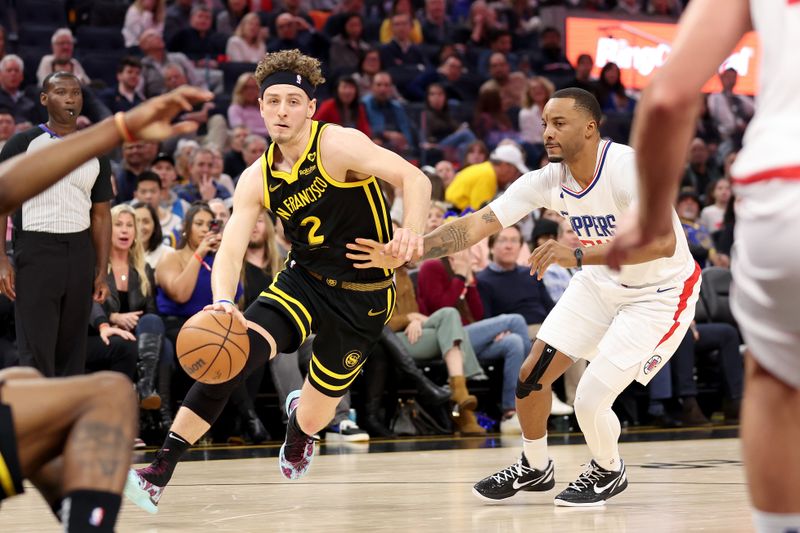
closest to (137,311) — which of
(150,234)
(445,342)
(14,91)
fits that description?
(150,234)

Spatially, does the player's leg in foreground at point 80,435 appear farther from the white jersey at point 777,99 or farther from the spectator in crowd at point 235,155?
the spectator in crowd at point 235,155

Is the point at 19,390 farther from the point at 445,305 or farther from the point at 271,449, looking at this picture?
the point at 445,305

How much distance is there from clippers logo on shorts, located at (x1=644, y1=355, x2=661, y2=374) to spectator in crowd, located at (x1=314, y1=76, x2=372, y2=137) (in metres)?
7.25

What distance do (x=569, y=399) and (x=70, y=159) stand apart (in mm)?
8108

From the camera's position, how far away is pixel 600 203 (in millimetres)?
5547

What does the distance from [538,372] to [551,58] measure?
1233 cm

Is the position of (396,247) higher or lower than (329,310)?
higher

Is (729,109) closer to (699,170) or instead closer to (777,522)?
(699,170)

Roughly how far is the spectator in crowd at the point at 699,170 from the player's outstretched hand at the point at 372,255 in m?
9.54

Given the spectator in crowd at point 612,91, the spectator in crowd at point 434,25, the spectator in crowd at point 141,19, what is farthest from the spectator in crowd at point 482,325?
the spectator in crowd at point 434,25

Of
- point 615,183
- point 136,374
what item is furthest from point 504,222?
point 136,374

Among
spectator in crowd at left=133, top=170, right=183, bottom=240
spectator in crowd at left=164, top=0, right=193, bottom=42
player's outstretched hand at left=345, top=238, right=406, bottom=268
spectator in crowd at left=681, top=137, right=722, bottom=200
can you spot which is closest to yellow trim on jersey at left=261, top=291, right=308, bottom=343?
player's outstretched hand at left=345, top=238, right=406, bottom=268

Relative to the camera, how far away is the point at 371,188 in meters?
5.72

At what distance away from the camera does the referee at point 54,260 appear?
22.0 ft
